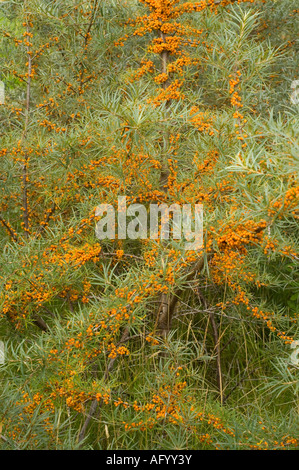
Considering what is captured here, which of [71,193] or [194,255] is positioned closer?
[194,255]

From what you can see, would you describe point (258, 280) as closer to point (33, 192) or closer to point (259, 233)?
point (259, 233)

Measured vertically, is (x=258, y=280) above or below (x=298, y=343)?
above

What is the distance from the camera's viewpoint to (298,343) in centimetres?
176

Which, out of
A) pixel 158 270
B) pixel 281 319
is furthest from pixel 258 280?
pixel 158 270

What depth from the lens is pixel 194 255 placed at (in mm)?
1562

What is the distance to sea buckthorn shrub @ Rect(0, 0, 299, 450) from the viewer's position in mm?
1556

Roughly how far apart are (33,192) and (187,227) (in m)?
0.94

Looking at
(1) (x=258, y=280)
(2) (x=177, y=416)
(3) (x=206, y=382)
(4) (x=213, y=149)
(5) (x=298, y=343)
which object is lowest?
(3) (x=206, y=382)

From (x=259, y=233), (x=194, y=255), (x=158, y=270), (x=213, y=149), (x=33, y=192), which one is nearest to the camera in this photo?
(x=259, y=233)

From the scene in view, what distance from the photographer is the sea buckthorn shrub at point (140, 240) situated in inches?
61.2

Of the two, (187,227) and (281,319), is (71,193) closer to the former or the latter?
(187,227)

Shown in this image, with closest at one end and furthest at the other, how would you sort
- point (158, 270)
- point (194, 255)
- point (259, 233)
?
point (259, 233) < point (194, 255) < point (158, 270)

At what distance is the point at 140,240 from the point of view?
2.06m

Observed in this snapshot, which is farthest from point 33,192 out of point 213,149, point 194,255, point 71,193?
point 194,255
